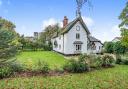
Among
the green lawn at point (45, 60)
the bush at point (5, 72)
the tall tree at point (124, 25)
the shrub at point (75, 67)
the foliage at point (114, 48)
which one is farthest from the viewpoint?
the foliage at point (114, 48)

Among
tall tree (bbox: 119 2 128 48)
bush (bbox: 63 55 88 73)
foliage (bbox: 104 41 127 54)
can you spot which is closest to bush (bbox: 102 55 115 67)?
tall tree (bbox: 119 2 128 48)

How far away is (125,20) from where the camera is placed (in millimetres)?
21891

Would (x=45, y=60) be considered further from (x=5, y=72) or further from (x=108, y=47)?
(x=108, y=47)

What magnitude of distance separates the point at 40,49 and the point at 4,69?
1684 inches

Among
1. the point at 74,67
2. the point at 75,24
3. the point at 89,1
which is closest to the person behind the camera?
the point at 89,1

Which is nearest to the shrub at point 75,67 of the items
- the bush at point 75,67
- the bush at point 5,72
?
the bush at point 75,67

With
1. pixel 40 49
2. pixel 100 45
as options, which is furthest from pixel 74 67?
pixel 40 49

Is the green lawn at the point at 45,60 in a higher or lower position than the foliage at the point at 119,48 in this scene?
lower

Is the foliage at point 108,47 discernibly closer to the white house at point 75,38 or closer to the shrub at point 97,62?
the white house at point 75,38

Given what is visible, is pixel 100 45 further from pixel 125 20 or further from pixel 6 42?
pixel 6 42

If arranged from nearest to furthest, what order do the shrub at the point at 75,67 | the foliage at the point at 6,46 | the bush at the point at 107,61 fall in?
the foliage at the point at 6,46 < the shrub at the point at 75,67 < the bush at the point at 107,61

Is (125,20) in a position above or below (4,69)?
above

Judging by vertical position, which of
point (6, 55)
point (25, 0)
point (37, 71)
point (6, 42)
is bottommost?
point (37, 71)

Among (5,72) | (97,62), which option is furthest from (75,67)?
(5,72)
